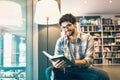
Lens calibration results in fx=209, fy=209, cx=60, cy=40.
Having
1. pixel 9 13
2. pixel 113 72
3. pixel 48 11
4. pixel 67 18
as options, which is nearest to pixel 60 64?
pixel 67 18

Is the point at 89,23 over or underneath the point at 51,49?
over

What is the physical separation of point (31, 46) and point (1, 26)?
0.57 m

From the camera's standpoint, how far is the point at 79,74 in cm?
182

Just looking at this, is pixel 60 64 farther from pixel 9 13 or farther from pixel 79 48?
pixel 9 13

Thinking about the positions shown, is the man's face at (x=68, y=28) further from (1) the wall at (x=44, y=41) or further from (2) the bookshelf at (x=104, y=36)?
(2) the bookshelf at (x=104, y=36)

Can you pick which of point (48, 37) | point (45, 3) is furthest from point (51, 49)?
point (45, 3)

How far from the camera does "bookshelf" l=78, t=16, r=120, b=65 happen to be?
999 cm

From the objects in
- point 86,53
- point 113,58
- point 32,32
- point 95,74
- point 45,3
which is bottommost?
point 113,58

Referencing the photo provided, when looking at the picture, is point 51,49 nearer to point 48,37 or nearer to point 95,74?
point 48,37

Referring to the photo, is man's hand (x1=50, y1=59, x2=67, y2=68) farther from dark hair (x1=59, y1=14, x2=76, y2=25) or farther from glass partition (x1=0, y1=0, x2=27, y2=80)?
glass partition (x1=0, y1=0, x2=27, y2=80)

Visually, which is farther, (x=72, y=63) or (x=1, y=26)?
(x=1, y=26)

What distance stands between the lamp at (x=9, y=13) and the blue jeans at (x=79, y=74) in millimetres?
1443

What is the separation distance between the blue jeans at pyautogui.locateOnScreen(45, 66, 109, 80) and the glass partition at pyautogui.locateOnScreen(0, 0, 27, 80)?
1.36 metres

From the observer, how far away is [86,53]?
2107 mm
